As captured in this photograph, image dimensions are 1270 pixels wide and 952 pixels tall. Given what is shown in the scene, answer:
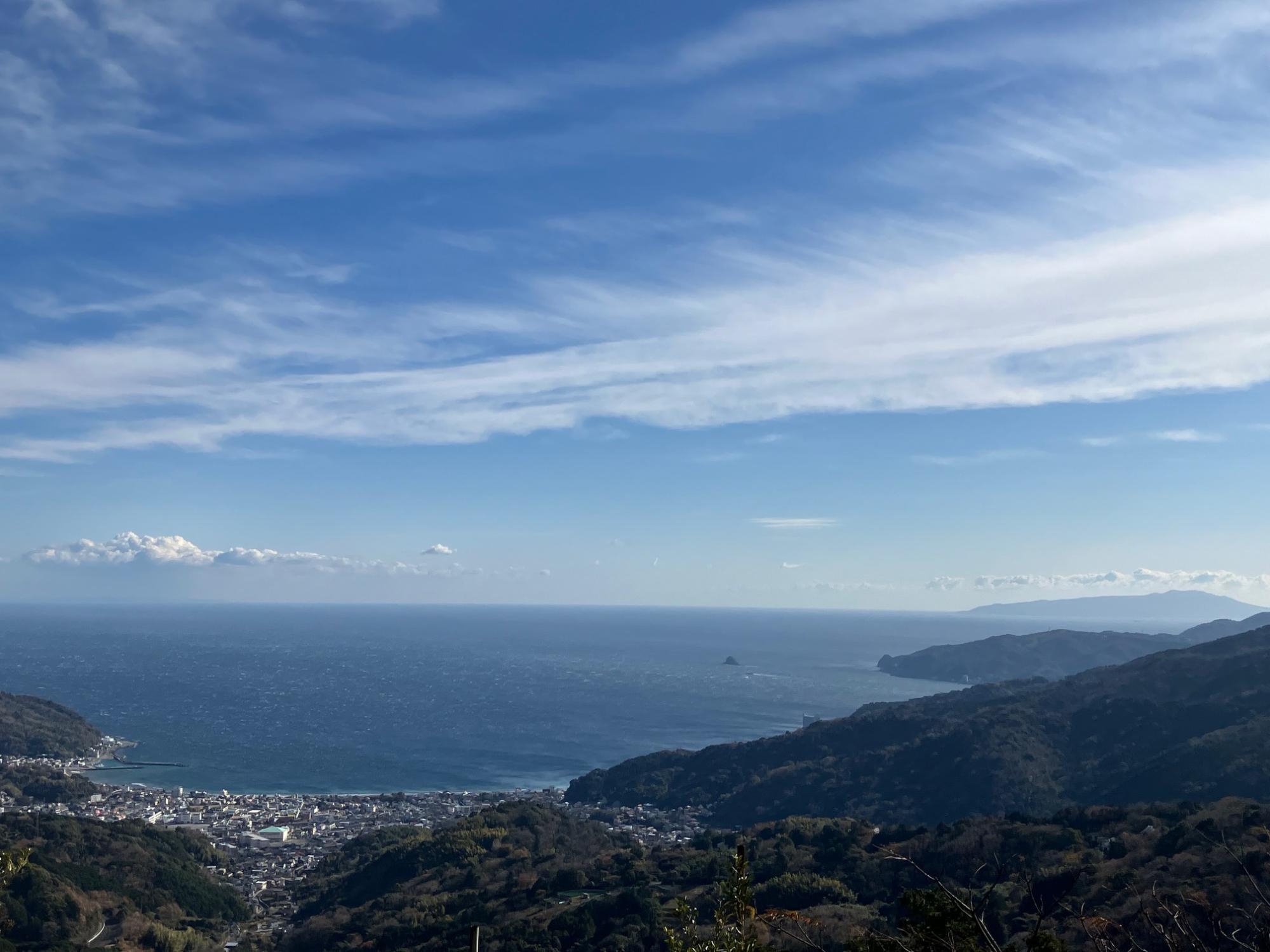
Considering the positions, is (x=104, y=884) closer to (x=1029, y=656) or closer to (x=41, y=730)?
(x=41, y=730)

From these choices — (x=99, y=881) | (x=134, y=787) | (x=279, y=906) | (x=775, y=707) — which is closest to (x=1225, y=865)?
(x=279, y=906)

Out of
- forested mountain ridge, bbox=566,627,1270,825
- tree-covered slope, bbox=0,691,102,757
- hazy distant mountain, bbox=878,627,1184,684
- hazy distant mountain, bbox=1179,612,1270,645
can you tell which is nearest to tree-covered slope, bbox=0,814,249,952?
forested mountain ridge, bbox=566,627,1270,825

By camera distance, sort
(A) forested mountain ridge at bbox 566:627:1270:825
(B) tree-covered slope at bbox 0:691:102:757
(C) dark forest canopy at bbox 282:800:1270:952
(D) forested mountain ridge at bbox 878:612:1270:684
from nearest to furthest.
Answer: (C) dark forest canopy at bbox 282:800:1270:952 < (A) forested mountain ridge at bbox 566:627:1270:825 < (B) tree-covered slope at bbox 0:691:102:757 < (D) forested mountain ridge at bbox 878:612:1270:684

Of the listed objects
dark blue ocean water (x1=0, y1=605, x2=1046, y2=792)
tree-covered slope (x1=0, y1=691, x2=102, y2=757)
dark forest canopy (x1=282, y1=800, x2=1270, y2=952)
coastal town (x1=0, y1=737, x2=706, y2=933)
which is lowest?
dark blue ocean water (x1=0, y1=605, x2=1046, y2=792)

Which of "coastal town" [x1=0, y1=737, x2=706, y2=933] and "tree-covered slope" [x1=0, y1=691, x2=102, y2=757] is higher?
"tree-covered slope" [x1=0, y1=691, x2=102, y2=757]

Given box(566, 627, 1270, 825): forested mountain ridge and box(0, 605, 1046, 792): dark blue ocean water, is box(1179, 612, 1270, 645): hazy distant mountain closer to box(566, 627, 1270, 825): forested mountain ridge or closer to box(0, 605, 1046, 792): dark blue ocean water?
box(0, 605, 1046, 792): dark blue ocean water

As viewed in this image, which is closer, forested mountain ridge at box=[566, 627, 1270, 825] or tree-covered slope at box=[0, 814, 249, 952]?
tree-covered slope at box=[0, 814, 249, 952]

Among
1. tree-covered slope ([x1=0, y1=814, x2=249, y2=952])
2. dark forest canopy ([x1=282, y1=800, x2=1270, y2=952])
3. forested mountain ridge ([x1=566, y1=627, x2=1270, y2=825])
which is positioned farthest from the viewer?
forested mountain ridge ([x1=566, y1=627, x2=1270, y2=825])

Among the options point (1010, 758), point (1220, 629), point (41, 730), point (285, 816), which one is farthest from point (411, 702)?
point (1220, 629)
